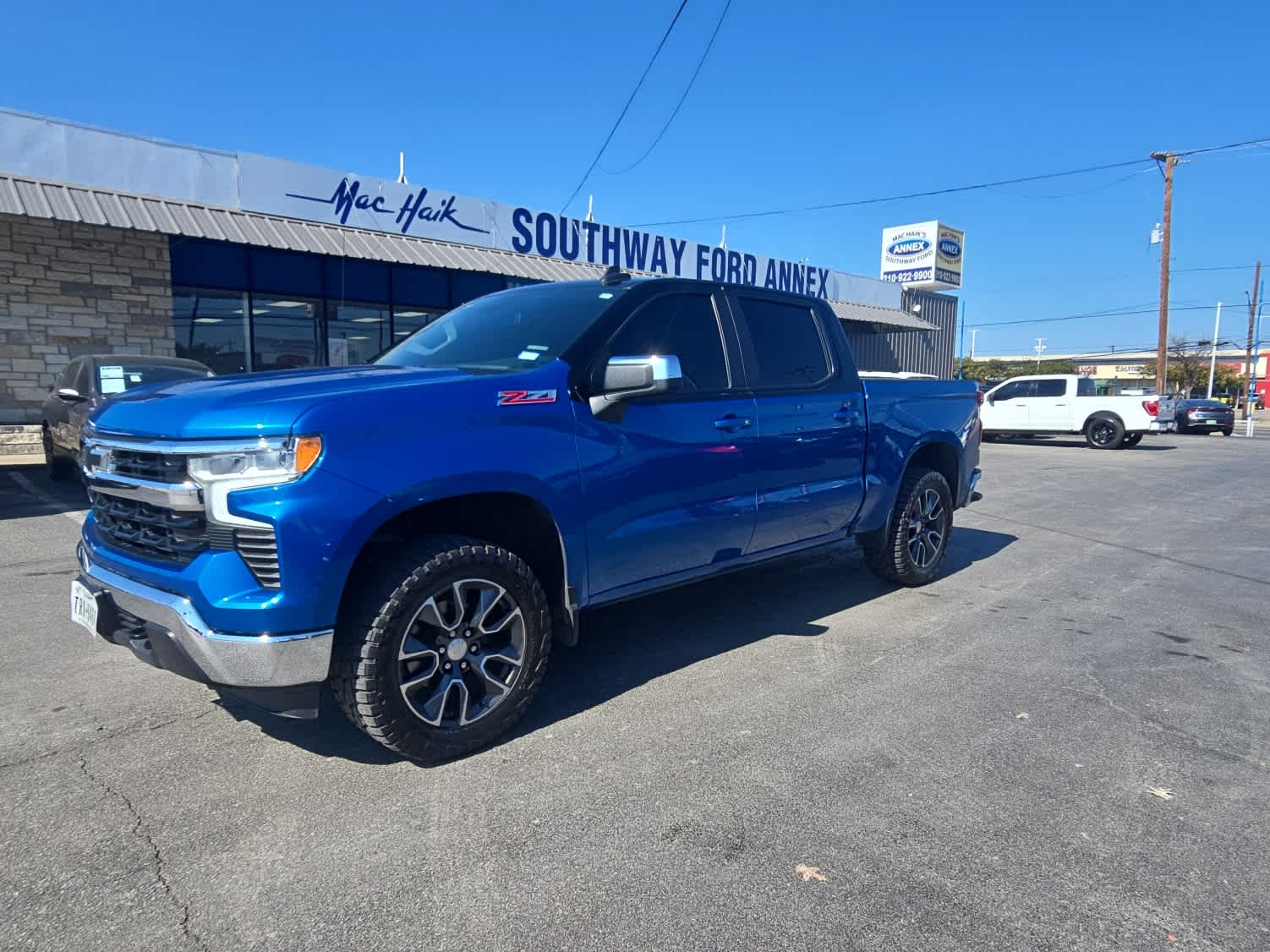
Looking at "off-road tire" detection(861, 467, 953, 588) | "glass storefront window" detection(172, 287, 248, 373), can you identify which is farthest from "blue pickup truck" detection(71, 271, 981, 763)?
"glass storefront window" detection(172, 287, 248, 373)

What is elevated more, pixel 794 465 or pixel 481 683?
pixel 794 465

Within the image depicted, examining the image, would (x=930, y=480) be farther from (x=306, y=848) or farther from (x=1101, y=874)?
(x=306, y=848)

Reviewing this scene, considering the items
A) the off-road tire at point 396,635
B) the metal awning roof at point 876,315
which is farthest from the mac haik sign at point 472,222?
the off-road tire at point 396,635

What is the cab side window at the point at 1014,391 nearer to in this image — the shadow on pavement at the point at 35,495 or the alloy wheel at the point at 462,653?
the shadow on pavement at the point at 35,495

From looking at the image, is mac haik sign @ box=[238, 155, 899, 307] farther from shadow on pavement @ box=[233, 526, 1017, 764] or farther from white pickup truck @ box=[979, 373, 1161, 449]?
white pickup truck @ box=[979, 373, 1161, 449]

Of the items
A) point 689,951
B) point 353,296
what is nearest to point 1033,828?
point 689,951

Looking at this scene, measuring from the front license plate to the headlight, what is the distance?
0.83 metres

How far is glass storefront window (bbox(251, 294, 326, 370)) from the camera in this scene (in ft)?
45.7

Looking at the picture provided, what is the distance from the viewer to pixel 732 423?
4.27 metres

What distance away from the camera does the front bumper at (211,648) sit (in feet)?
9.09

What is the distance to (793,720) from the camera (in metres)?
3.66

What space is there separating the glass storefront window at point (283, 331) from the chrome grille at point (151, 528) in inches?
430

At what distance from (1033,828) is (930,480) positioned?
3.42 metres

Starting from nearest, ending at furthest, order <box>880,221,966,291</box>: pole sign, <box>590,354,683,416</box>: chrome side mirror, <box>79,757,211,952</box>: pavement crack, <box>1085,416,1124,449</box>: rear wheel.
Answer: <box>79,757,211,952</box>: pavement crack < <box>590,354,683,416</box>: chrome side mirror < <box>1085,416,1124,449</box>: rear wheel < <box>880,221,966,291</box>: pole sign
